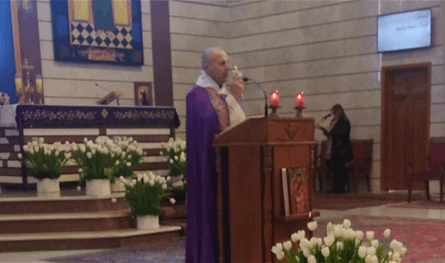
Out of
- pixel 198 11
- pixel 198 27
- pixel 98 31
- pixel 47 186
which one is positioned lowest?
pixel 47 186

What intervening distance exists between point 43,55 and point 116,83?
1384 millimetres

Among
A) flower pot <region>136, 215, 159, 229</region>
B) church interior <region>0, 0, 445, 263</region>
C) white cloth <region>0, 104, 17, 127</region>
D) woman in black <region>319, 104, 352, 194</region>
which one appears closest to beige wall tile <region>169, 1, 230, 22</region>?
church interior <region>0, 0, 445, 263</region>

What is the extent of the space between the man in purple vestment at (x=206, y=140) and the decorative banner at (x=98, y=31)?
6556 millimetres

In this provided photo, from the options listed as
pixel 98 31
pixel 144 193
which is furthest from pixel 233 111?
pixel 98 31

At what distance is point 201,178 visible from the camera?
11.2ft

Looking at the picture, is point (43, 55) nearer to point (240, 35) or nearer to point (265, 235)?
point (240, 35)

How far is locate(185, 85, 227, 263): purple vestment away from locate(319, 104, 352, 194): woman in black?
6443mm

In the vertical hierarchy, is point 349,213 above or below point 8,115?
below

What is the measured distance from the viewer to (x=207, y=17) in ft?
37.9

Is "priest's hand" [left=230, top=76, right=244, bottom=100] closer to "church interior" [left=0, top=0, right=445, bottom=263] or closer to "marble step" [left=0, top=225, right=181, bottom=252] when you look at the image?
"church interior" [left=0, top=0, right=445, bottom=263]

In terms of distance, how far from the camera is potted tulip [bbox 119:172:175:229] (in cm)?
568

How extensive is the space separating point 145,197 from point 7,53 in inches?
172

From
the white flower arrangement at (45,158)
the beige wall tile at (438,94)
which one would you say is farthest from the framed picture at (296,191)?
the beige wall tile at (438,94)

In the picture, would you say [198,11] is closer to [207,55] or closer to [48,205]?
[48,205]
